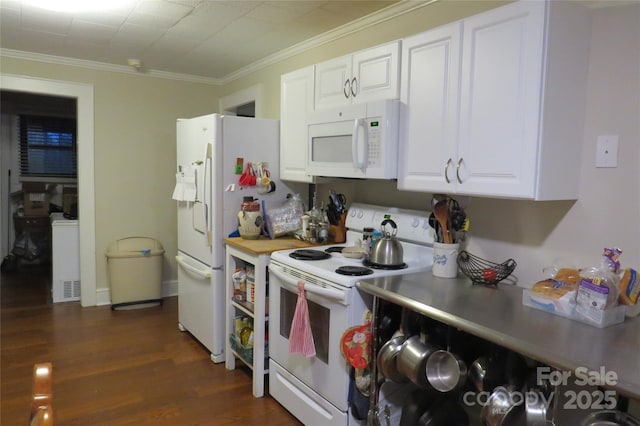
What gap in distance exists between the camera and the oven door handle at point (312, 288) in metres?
1.93

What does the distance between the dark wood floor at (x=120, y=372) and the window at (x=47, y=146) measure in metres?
2.59

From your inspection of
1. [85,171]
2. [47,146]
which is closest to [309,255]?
[85,171]

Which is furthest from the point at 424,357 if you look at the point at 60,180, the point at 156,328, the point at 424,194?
the point at 60,180

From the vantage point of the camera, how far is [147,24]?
2.92 metres

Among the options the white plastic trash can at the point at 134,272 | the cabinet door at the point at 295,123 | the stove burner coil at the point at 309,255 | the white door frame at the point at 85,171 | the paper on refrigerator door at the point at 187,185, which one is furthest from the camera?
the white plastic trash can at the point at 134,272

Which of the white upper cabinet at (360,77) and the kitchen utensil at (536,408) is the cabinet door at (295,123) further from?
the kitchen utensil at (536,408)

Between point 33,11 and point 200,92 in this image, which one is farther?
point 200,92

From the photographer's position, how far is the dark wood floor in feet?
7.84

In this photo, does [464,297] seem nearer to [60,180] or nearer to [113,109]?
[113,109]

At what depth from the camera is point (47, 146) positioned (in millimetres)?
6059

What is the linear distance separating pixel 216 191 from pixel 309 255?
88 cm

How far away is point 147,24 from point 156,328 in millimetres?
2307

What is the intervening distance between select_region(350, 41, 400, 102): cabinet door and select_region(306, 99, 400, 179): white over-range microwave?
80mm

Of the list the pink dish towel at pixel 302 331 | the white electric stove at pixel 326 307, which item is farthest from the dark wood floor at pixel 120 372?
the pink dish towel at pixel 302 331
